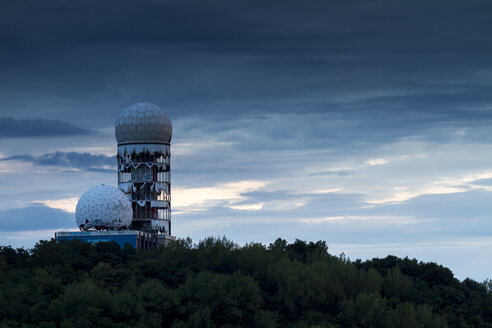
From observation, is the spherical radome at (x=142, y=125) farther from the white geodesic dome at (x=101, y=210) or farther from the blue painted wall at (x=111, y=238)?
the blue painted wall at (x=111, y=238)

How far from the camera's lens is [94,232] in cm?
11538

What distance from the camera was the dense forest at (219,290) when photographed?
75.9 m

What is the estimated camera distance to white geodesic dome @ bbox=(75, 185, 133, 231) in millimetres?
116250

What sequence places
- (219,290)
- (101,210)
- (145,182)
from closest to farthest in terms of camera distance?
(219,290), (101,210), (145,182)

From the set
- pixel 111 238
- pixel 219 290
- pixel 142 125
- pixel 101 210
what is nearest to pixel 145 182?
pixel 142 125

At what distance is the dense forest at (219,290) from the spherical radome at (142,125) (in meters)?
30.8

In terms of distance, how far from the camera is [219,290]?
260ft

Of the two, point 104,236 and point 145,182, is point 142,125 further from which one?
point 104,236

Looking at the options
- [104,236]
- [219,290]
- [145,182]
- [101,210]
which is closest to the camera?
[219,290]

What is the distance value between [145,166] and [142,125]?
681 centimetres

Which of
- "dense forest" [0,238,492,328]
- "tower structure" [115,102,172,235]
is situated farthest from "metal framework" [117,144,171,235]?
"dense forest" [0,238,492,328]

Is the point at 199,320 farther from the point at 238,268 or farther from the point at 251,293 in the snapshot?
the point at 238,268

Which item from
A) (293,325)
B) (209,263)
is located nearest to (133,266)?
(209,263)

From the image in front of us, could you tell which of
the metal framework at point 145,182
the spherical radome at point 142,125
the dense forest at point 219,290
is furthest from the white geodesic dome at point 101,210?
the spherical radome at point 142,125
